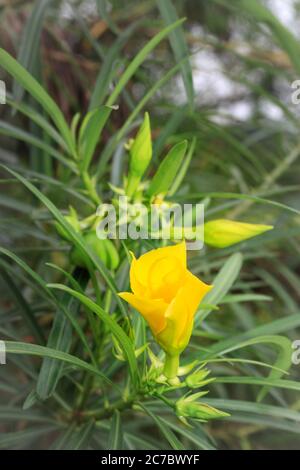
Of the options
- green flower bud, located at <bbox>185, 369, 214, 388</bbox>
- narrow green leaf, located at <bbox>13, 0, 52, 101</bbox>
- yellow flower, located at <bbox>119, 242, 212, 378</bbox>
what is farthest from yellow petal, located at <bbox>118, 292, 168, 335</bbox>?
narrow green leaf, located at <bbox>13, 0, 52, 101</bbox>

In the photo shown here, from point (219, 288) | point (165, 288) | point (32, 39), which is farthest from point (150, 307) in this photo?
point (32, 39)

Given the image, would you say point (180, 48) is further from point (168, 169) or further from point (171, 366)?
point (171, 366)

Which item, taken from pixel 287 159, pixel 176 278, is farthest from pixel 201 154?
pixel 176 278

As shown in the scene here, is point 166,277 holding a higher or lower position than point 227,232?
lower

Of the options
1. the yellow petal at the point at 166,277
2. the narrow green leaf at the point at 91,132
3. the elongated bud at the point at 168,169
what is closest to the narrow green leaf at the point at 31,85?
the narrow green leaf at the point at 91,132

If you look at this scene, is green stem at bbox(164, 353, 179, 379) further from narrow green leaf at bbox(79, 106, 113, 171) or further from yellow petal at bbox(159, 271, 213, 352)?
narrow green leaf at bbox(79, 106, 113, 171)
